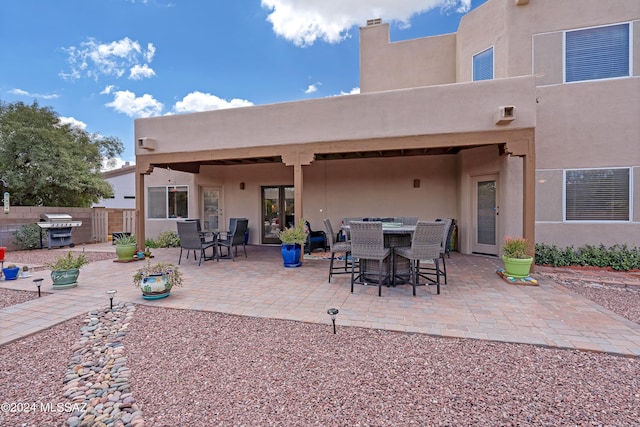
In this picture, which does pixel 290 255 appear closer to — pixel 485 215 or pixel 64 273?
pixel 64 273

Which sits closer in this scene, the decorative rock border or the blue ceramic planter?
the decorative rock border

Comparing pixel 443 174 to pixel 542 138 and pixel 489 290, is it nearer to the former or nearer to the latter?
pixel 542 138

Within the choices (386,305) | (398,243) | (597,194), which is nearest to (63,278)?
(386,305)

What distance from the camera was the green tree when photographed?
34.2ft

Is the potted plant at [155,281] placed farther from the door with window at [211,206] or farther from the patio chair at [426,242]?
the door with window at [211,206]

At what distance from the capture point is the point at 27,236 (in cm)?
912

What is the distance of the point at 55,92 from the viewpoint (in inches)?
508

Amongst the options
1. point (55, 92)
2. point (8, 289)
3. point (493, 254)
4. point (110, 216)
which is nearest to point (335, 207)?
point (493, 254)

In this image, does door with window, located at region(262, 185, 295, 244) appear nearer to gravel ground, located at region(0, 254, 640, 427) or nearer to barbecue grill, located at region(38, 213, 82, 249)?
barbecue grill, located at region(38, 213, 82, 249)

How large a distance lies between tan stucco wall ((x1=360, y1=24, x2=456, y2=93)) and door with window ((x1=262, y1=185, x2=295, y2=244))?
4234 millimetres

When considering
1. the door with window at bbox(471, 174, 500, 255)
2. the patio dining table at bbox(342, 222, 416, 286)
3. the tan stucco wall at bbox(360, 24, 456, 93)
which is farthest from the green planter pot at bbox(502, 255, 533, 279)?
the tan stucco wall at bbox(360, 24, 456, 93)

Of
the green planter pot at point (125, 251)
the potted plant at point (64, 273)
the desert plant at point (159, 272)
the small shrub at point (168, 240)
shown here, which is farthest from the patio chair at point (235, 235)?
the small shrub at point (168, 240)

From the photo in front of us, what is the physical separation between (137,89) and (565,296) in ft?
55.8

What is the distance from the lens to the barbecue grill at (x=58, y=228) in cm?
935
